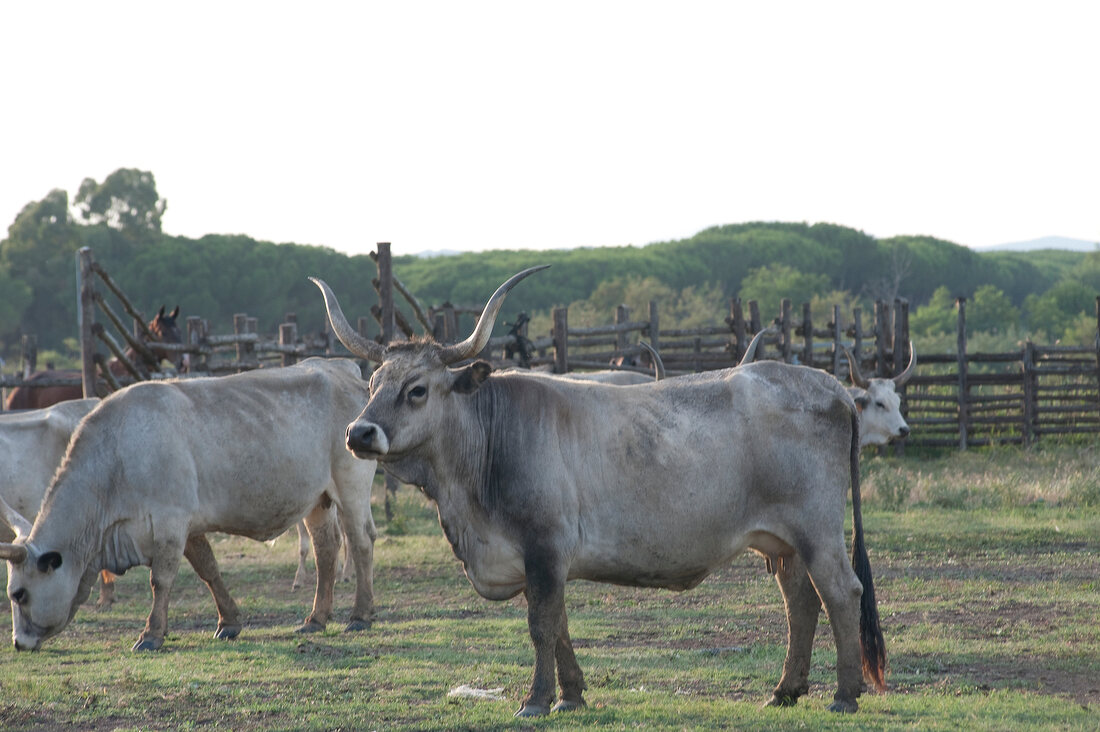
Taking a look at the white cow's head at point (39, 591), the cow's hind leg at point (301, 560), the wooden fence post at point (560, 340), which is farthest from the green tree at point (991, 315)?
the white cow's head at point (39, 591)

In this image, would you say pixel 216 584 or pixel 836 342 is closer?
pixel 216 584

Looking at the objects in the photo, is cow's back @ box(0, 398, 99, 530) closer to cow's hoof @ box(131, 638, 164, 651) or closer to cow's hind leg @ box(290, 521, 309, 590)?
cow's hind leg @ box(290, 521, 309, 590)

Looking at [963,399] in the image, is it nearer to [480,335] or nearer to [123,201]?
[480,335]

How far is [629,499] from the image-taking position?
18.8ft

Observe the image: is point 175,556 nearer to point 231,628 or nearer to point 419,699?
point 231,628

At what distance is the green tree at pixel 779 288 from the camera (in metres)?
56.1

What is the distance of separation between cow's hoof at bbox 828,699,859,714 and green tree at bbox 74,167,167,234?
2447 inches

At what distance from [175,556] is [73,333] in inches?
2174

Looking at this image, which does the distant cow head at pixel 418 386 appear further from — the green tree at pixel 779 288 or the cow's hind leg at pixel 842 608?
the green tree at pixel 779 288

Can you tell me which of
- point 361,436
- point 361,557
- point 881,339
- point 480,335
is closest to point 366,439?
point 361,436

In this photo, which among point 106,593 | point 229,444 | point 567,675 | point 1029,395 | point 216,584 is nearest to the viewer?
point 567,675

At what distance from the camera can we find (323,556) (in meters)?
9.03

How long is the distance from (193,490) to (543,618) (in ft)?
11.1

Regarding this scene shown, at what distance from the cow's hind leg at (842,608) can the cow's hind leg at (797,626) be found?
0.22m
